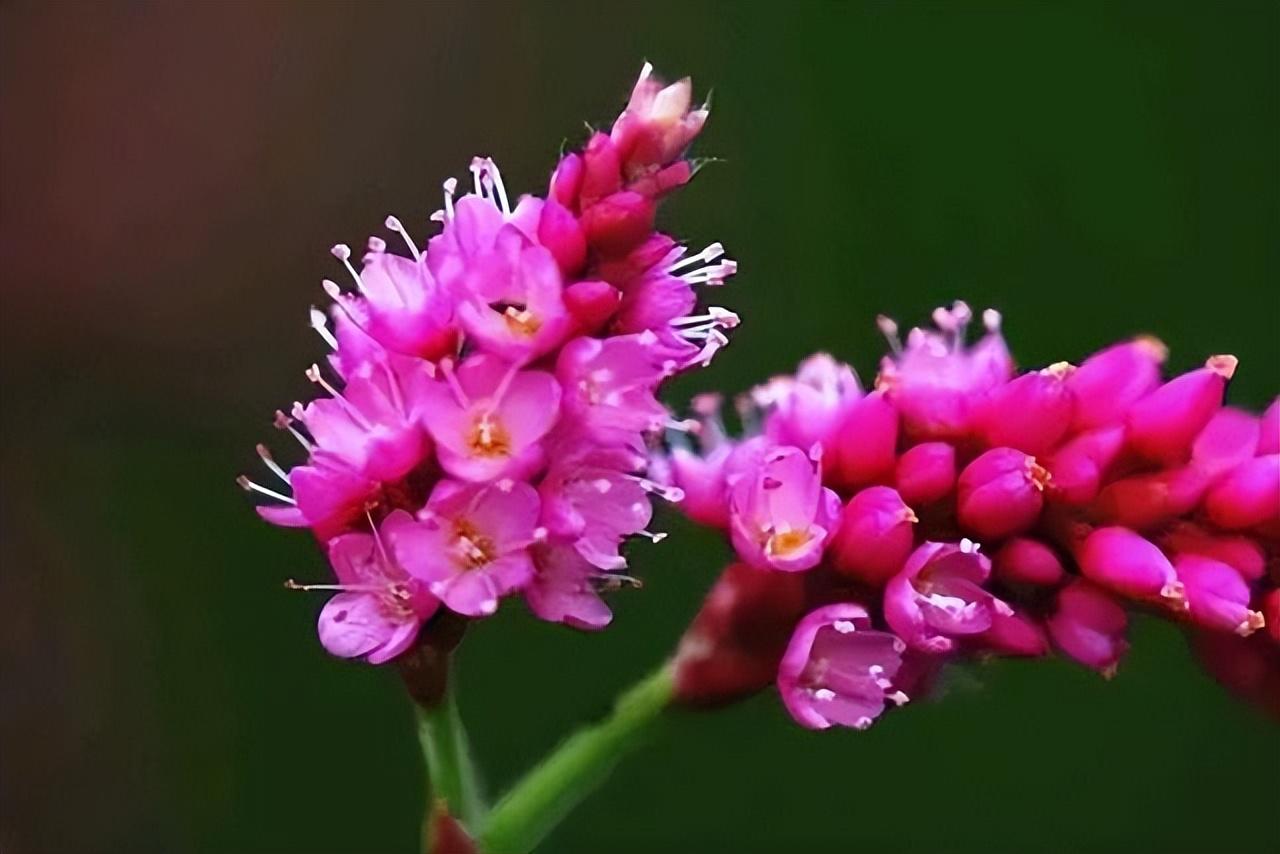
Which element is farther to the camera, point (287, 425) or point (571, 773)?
point (571, 773)

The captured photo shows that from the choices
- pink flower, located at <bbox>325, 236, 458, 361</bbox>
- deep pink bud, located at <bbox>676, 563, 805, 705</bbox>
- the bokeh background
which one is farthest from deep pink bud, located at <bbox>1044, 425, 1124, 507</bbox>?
the bokeh background

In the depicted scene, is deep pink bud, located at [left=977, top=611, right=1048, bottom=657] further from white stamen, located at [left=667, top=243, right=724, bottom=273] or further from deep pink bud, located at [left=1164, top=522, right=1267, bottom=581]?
white stamen, located at [left=667, top=243, right=724, bottom=273]

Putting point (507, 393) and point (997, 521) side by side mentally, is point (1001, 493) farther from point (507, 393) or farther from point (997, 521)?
point (507, 393)

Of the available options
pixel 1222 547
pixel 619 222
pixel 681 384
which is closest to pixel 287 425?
pixel 619 222

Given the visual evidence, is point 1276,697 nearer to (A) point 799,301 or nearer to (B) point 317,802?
(A) point 799,301

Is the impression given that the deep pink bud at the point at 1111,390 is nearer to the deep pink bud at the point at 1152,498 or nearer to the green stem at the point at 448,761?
the deep pink bud at the point at 1152,498

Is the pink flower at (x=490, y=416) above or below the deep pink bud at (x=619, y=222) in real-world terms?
below

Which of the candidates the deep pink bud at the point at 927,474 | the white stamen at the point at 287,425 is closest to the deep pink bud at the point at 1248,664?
the deep pink bud at the point at 927,474
